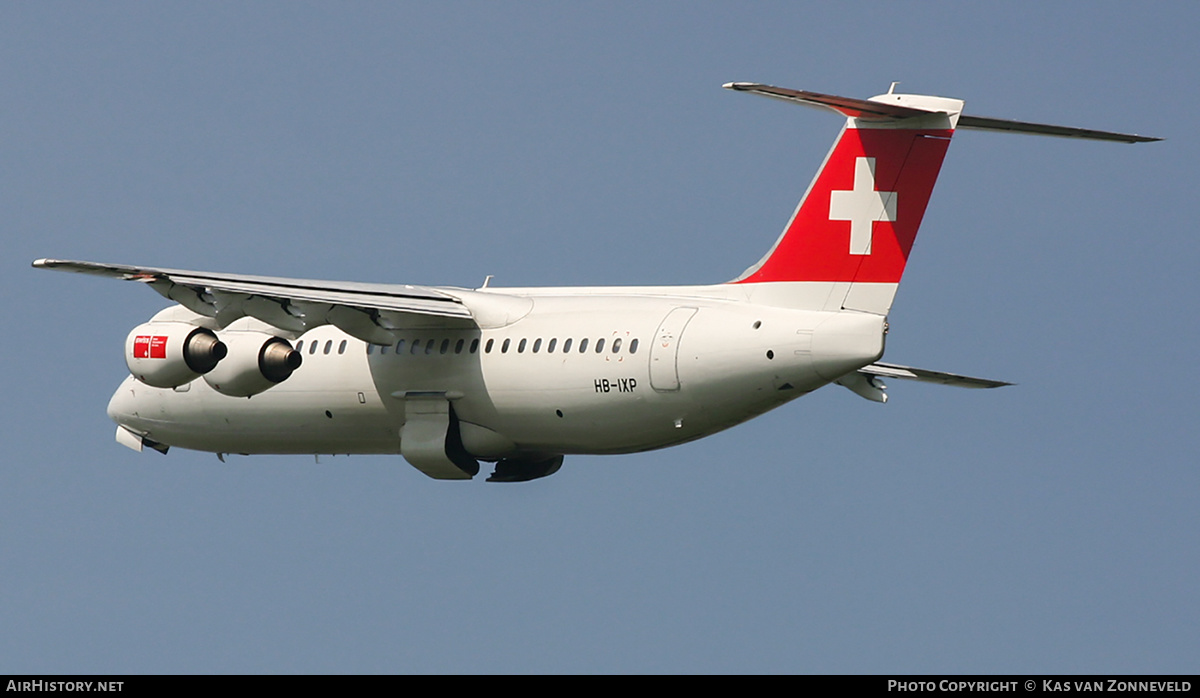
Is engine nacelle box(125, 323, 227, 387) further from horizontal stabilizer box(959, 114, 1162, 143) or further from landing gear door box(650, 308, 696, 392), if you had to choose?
horizontal stabilizer box(959, 114, 1162, 143)

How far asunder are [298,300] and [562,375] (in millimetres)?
3269

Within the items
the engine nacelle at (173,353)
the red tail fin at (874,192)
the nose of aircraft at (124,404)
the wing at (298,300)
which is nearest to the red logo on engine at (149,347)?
the engine nacelle at (173,353)

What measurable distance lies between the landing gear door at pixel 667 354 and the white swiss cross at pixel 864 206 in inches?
81.5

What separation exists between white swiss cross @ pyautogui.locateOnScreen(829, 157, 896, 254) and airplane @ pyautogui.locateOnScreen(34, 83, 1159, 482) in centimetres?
2

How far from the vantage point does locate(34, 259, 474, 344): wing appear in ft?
75.1

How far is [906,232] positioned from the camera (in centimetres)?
2134

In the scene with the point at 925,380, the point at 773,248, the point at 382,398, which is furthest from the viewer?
the point at 925,380

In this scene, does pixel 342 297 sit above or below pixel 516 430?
above
